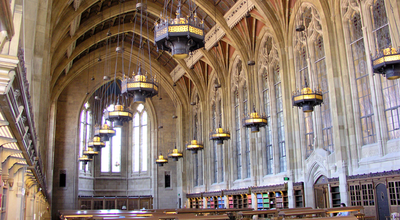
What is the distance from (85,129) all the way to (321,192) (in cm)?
2320

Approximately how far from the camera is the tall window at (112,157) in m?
34.8

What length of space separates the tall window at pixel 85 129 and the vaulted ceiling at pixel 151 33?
3994mm

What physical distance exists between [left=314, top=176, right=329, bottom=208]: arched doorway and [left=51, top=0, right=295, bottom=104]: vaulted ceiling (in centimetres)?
823

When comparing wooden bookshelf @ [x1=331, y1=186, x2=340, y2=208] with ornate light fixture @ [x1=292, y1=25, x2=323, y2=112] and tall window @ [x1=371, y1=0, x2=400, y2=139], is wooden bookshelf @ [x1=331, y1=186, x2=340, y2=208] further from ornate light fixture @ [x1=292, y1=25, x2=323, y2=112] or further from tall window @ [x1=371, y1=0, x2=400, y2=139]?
ornate light fixture @ [x1=292, y1=25, x2=323, y2=112]

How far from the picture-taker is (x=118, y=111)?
17484 mm

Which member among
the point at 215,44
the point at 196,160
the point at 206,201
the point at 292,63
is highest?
the point at 215,44

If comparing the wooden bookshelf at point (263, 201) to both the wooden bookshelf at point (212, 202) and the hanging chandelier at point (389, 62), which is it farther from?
the hanging chandelier at point (389, 62)

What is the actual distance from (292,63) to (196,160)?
15.1 m

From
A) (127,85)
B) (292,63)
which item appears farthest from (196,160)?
(127,85)

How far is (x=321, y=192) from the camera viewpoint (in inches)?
664

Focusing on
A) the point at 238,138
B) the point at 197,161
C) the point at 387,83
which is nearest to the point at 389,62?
the point at 387,83

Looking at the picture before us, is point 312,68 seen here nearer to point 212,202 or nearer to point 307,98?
point 307,98

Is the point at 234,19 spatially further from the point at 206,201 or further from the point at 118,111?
the point at 206,201

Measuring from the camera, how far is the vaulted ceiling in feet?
66.5
